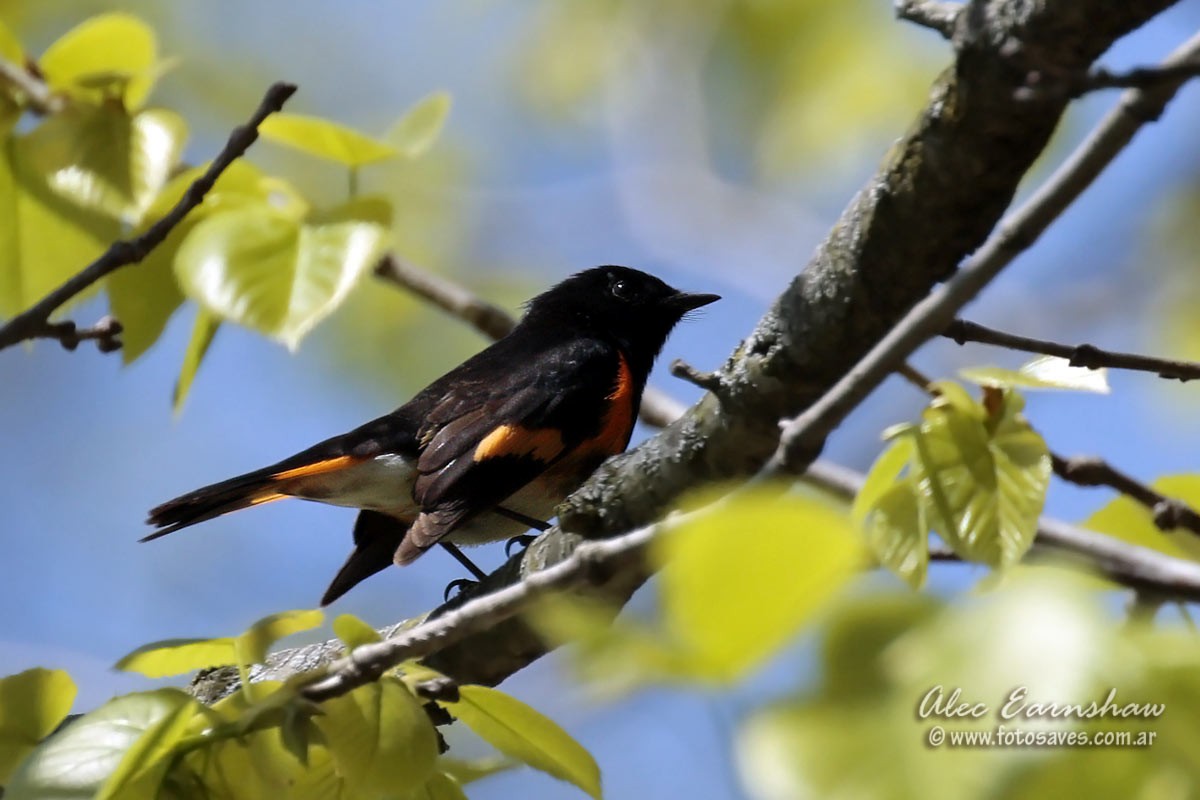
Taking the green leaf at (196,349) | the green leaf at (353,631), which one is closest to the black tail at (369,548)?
the green leaf at (196,349)

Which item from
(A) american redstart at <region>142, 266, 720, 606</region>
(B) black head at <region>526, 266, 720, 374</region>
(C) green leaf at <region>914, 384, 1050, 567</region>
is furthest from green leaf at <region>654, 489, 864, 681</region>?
(B) black head at <region>526, 266, 720, 374</region>

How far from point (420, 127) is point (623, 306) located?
2.54 m

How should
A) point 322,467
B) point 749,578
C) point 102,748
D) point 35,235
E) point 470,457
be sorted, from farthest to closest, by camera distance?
point 322,467, point 470,457, point 35,235, point 102,748, point 749,578

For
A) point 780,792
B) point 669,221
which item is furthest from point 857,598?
point 669,221

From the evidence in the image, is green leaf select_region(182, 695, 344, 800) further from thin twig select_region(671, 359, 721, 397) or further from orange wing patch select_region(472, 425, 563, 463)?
orange wing patch select_region(472, 425, 563, 463)

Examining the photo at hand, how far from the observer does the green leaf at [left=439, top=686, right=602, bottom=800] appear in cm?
161

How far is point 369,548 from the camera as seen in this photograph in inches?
147

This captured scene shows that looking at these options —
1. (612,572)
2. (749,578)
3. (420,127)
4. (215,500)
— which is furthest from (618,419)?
(749,578)

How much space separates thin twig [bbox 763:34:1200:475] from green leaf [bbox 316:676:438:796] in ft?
2.02

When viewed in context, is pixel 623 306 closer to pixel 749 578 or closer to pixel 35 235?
pixel 35 235

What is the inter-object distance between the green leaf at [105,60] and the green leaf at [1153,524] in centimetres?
176

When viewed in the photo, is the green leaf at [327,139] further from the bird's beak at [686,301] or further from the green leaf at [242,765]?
the bird's beak at [686,301]

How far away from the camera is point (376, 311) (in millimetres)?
6590

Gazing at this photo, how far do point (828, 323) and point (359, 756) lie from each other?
2.76ft
